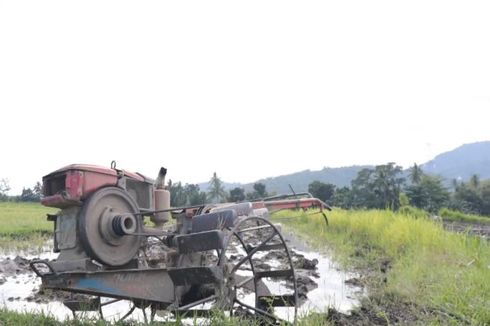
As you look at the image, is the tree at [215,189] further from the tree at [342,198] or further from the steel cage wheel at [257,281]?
the steel cage wheel at [257,281]

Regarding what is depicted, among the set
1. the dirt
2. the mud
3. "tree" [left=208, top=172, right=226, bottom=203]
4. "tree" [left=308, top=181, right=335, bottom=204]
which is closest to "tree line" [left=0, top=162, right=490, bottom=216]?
"tree" [left=308, top=181, right=335, bottom=204]

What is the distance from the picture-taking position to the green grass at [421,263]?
443 cm

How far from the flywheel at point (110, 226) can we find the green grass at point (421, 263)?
226 centimetres

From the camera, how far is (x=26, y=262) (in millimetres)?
8047

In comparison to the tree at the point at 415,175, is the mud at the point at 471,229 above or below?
below

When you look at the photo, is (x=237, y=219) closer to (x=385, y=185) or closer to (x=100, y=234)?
A: (x=100, y=234)

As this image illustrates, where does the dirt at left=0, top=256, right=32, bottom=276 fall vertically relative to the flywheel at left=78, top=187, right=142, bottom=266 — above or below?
below

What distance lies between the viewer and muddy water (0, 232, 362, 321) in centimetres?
510

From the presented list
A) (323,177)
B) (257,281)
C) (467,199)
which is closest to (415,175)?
(467,199)

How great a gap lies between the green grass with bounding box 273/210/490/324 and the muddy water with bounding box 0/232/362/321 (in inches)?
12.1

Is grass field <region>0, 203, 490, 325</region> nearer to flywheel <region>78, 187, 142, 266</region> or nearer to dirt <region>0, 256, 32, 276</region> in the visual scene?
flywheel <region>78, 187, 142, 266</region>

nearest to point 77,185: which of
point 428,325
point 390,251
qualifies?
point 428,325

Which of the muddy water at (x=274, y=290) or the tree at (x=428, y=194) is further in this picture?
the tree at (x=428, y=194)

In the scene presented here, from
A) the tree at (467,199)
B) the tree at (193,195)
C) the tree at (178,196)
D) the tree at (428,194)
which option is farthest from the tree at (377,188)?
the tree at (178,196)
